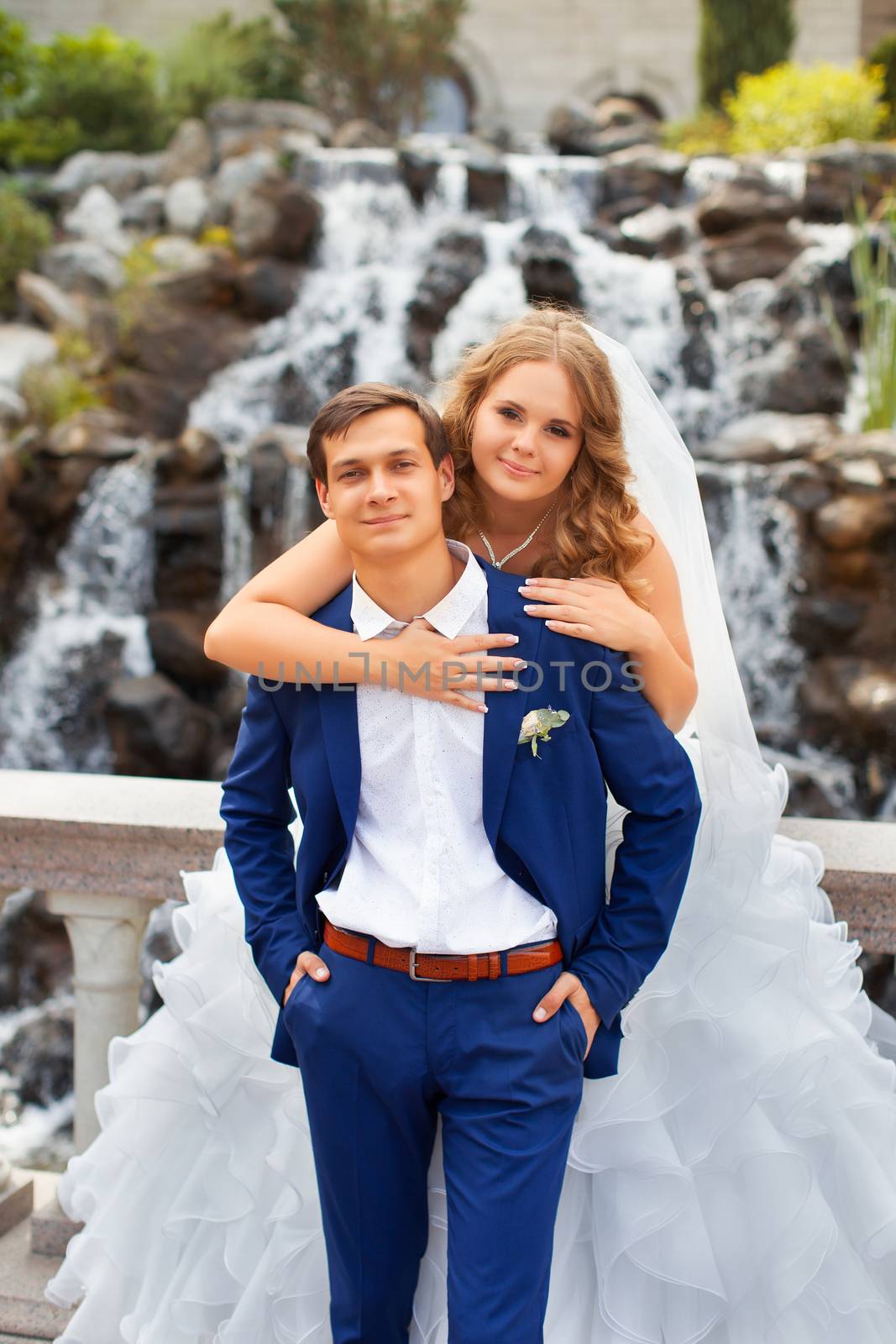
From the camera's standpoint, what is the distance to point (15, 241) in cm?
1410

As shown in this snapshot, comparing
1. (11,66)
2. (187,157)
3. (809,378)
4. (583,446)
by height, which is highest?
(11,66)

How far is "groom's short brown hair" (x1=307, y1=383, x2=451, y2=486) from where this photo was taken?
1.82 m

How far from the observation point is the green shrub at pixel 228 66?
19.2 m

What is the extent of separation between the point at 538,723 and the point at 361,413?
0.57 metres

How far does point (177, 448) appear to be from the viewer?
10086 millimetres

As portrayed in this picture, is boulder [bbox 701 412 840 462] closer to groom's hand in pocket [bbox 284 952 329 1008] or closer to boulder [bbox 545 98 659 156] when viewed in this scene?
groom's hand in pocket [bbox 284 952 329 1008]

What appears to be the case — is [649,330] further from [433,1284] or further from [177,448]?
[433,1284]

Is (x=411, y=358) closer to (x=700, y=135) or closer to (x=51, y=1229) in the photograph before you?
(x=700, y=135)

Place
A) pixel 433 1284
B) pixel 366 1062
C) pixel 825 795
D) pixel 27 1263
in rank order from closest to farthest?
1. pixel 366 1062
2. pixel 433 1284
3. pixel 27 1263
4. pixel 825 795

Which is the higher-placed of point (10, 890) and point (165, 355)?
point (165, 355)

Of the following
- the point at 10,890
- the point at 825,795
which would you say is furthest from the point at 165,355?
the point at 10,890

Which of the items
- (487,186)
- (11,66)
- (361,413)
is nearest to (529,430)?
(361,413)

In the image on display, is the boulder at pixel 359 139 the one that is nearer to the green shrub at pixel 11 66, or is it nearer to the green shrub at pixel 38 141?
the green shrub at pixel 38 141

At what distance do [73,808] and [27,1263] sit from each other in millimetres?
1045
